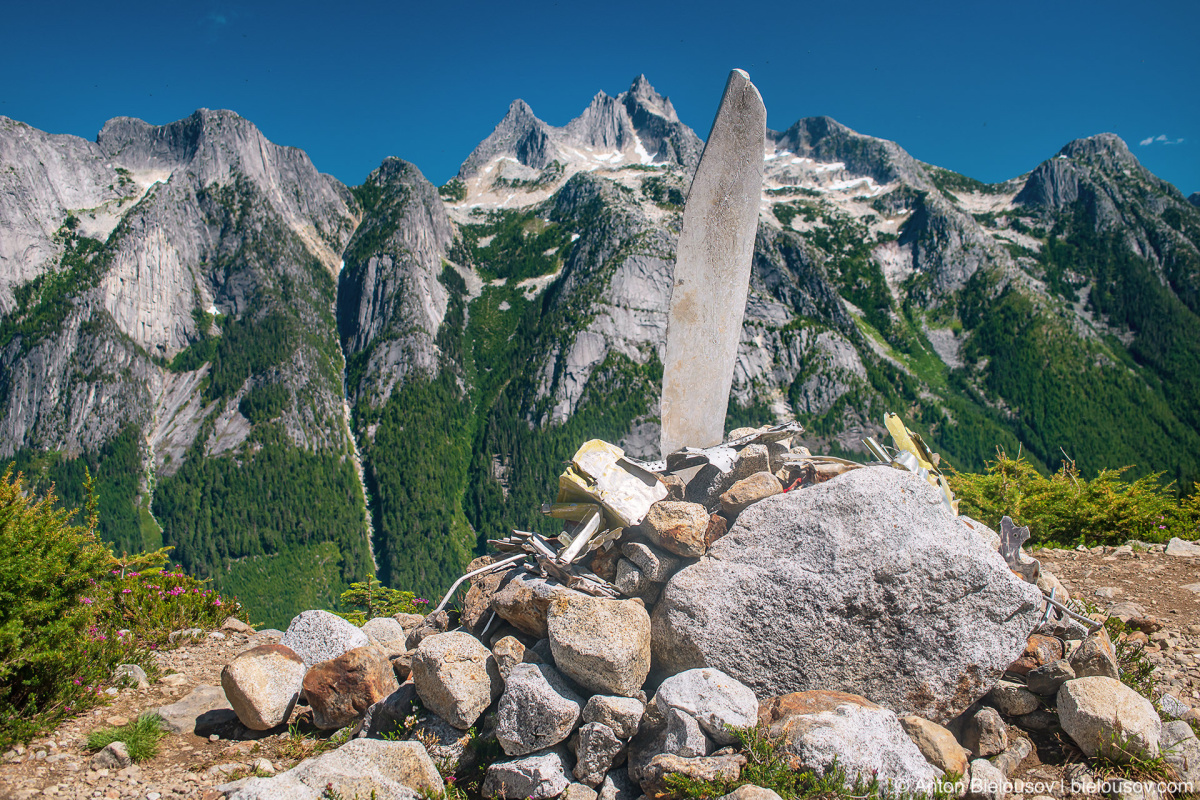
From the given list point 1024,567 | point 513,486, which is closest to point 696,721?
point 1024,567

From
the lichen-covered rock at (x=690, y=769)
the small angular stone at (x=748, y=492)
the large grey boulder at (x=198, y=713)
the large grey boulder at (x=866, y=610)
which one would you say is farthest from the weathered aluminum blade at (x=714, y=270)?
the large grey boulder at (x=198, y=713)

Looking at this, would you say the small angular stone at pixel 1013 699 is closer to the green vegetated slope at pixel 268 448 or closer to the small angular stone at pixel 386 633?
the small angular stone at pixel 386 633

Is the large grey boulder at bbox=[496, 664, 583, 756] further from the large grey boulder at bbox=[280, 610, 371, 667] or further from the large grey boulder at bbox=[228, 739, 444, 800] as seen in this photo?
the large grey boulder at bbox=[280, 610, 371, 667]

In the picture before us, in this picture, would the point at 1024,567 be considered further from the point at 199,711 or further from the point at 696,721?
the point at 199,711

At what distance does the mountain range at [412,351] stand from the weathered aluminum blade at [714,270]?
385 feet

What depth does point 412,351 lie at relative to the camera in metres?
161

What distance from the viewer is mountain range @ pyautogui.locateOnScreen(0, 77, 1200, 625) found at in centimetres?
13012

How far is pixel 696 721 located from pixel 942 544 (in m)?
2.84

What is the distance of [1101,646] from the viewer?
5.45 meters

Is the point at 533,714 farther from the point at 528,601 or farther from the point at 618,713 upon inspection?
the point at 528,601

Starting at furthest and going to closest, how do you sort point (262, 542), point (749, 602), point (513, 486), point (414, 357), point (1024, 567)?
point (414, 357) < point (513, 486) < point (262, 542) < point (1024, 567) < point (749, 602)

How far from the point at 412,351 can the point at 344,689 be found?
163 metres

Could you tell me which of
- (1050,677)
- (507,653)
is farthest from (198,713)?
(1050,677)

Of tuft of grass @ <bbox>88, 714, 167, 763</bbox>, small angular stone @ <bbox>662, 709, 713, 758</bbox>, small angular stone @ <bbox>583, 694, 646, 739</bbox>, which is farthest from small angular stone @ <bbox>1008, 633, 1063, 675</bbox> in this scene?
tuft of grass @ <bbox>88, 714, 167, 763</bbox>
